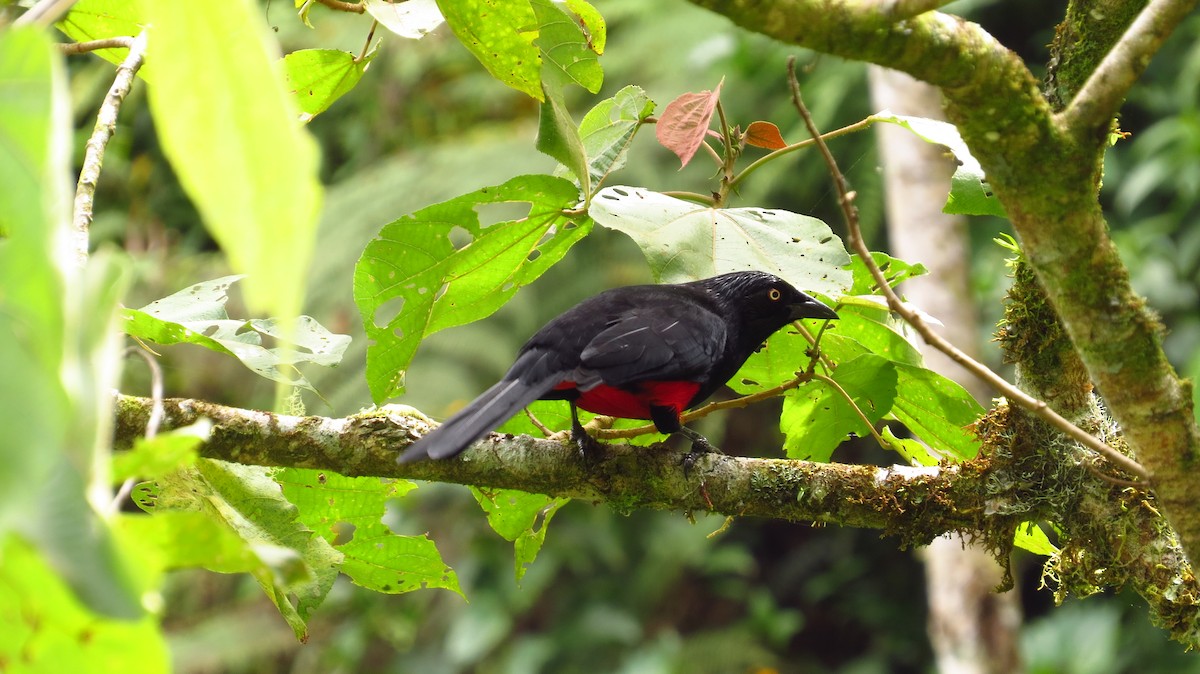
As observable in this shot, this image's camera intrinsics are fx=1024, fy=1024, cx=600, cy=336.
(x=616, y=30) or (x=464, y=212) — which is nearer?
(x=464, y=212)

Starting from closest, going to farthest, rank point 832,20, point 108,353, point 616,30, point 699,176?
point 108,353 < point 832,20 < point 699,176 < point 616,30

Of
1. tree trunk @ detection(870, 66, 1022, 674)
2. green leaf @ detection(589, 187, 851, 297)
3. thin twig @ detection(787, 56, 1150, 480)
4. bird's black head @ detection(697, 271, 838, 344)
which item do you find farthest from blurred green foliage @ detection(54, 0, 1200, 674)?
thin twig @ detection(787, 56, 1150, 480)

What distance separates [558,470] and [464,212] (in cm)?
58

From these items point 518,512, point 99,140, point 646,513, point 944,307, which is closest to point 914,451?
point 518,512

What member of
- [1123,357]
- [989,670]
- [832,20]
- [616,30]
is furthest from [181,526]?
[616,30]

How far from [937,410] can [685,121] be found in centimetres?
85

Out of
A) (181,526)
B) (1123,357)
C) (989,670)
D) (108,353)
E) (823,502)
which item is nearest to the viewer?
(108,353)

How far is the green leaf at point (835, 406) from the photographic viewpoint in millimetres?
2096

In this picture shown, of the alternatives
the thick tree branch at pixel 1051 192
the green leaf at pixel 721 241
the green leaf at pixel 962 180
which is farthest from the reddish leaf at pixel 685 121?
the thick tree branch at pixel 1051 192

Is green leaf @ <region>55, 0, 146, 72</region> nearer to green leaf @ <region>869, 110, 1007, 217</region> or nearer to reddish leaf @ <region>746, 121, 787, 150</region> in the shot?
reddish leaf @ <region>746, 121, 787, 150</region>

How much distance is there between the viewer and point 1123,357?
60.9 inches

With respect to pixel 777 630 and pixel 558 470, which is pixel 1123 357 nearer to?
pixel 558 470

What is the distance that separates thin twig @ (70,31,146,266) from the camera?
1854 mm

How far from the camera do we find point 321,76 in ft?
7.51
